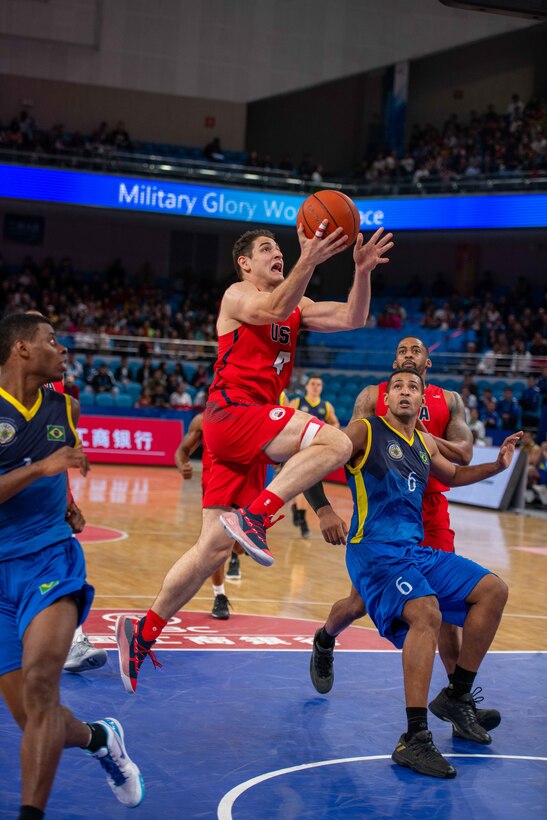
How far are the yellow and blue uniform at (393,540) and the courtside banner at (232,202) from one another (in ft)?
65.7

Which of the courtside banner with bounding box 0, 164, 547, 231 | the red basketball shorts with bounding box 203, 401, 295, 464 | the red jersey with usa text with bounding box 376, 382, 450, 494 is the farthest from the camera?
the courtside banner with bounding box 0, 164, 547, 231

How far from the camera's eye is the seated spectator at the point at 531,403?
19.9 meters

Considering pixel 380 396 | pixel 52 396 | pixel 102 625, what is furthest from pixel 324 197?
pixel 102 625

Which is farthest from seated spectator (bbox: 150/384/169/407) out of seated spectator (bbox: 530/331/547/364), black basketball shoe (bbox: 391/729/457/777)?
black basketball shoe (bbox: 391/729/457/777)

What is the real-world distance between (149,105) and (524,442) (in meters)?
18.2

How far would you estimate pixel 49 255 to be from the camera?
3109 centimetres

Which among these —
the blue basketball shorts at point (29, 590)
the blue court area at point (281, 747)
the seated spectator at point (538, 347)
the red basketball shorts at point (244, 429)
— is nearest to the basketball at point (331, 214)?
the red basketball shorts at point (244, 429)

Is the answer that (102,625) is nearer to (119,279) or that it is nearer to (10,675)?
(10,675)

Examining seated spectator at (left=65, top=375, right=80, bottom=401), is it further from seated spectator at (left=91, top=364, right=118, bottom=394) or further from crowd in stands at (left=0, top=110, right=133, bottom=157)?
crowd in stands at (left=0, top=110, right=133, bottom=157)

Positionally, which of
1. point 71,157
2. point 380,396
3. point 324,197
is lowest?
point 380,396

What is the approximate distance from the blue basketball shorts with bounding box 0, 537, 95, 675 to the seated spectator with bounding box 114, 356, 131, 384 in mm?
18621

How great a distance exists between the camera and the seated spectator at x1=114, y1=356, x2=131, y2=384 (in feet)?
74.0

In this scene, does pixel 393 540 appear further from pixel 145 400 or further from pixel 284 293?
pixel 145 400

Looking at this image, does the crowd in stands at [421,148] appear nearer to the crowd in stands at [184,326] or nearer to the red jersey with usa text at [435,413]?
the crowd in stands at [184,326]
